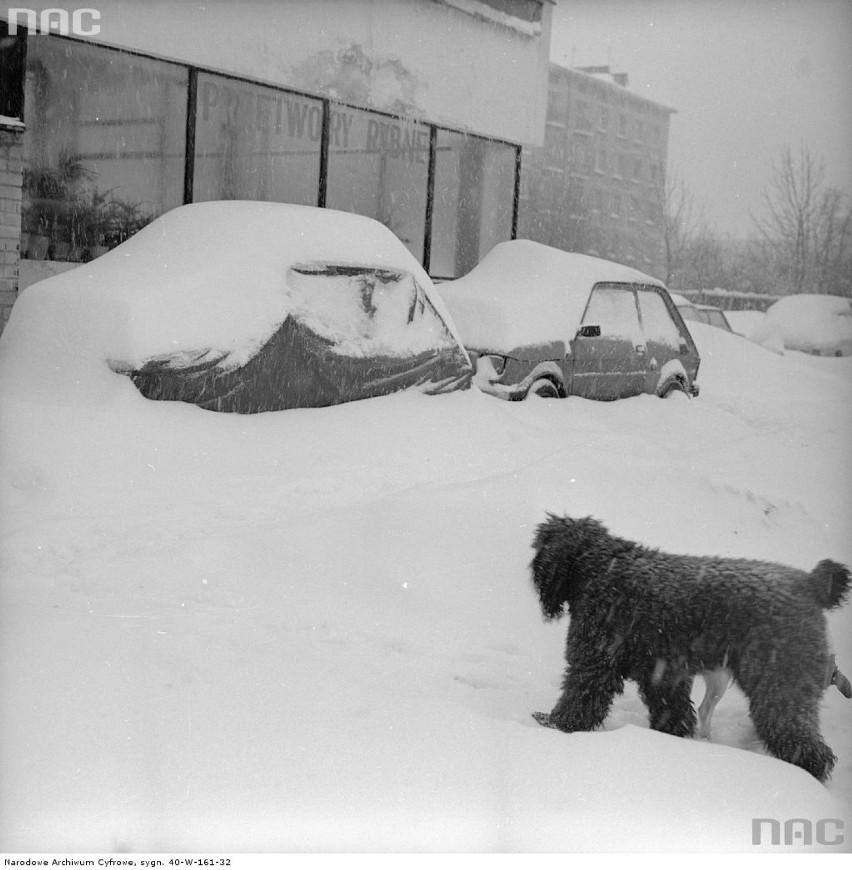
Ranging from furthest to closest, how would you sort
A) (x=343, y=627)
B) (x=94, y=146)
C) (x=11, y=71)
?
(x=94, y=146), (x=11, y=71), (x=343, y=627)

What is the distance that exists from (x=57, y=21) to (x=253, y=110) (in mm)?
3085

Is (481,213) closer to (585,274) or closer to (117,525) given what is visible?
(585,274)

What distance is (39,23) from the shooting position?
367 inches

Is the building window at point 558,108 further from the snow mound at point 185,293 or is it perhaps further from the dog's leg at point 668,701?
the dog's leg at point 668,701

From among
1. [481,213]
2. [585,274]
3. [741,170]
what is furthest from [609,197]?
[585,274]

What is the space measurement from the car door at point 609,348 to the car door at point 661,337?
0.10 m

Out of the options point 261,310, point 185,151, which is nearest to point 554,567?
point 261,310

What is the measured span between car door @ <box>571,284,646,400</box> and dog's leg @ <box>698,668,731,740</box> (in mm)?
5987

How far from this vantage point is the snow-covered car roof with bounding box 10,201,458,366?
659cm

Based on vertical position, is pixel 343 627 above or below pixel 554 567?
below

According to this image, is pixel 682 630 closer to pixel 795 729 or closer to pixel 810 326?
pixel 795 729

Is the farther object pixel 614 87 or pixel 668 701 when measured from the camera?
pixel 614 87

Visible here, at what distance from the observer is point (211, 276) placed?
704cm

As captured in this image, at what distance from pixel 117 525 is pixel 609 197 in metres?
46.1
